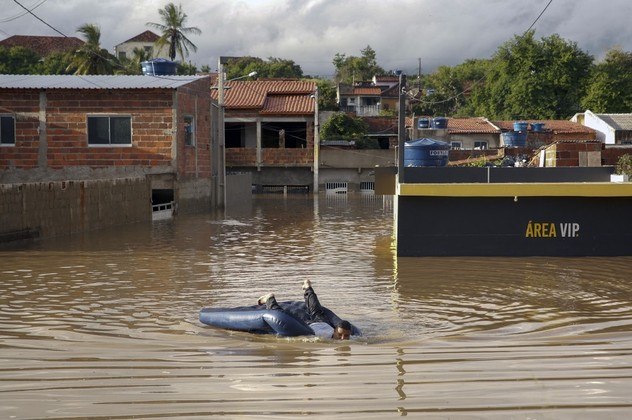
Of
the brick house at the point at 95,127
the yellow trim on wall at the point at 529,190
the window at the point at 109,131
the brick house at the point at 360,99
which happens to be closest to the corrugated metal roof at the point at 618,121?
the brick house at the point at 360,99

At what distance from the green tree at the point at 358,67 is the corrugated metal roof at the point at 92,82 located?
264 ft

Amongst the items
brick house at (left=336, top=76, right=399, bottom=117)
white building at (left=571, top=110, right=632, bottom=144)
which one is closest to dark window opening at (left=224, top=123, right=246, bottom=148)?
white building at (left=571, top=110, right=632, bottom=144)

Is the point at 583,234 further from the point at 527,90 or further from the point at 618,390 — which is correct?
the point at 527,90

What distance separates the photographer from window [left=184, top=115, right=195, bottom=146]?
36500mm

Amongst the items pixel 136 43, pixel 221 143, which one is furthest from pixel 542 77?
pixel 136 43

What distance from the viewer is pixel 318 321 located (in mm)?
11086

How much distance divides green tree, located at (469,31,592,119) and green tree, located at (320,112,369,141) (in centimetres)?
1905

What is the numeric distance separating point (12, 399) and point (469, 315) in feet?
22.4

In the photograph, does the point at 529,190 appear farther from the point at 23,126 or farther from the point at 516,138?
the point at 516,138

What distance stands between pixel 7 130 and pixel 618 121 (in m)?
38.6

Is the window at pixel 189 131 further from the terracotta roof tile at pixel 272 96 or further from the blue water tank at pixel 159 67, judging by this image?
the terracotta roof tile at pixel 272 96

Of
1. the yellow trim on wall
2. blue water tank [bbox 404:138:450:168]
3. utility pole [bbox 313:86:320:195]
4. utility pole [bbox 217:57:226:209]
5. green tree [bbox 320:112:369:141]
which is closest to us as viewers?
the yellow trim on wall

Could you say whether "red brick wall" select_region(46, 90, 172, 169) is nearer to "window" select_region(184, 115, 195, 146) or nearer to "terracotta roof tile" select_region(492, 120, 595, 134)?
"window" select_region(184, 115, 195, 146)

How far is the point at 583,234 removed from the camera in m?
18.8
